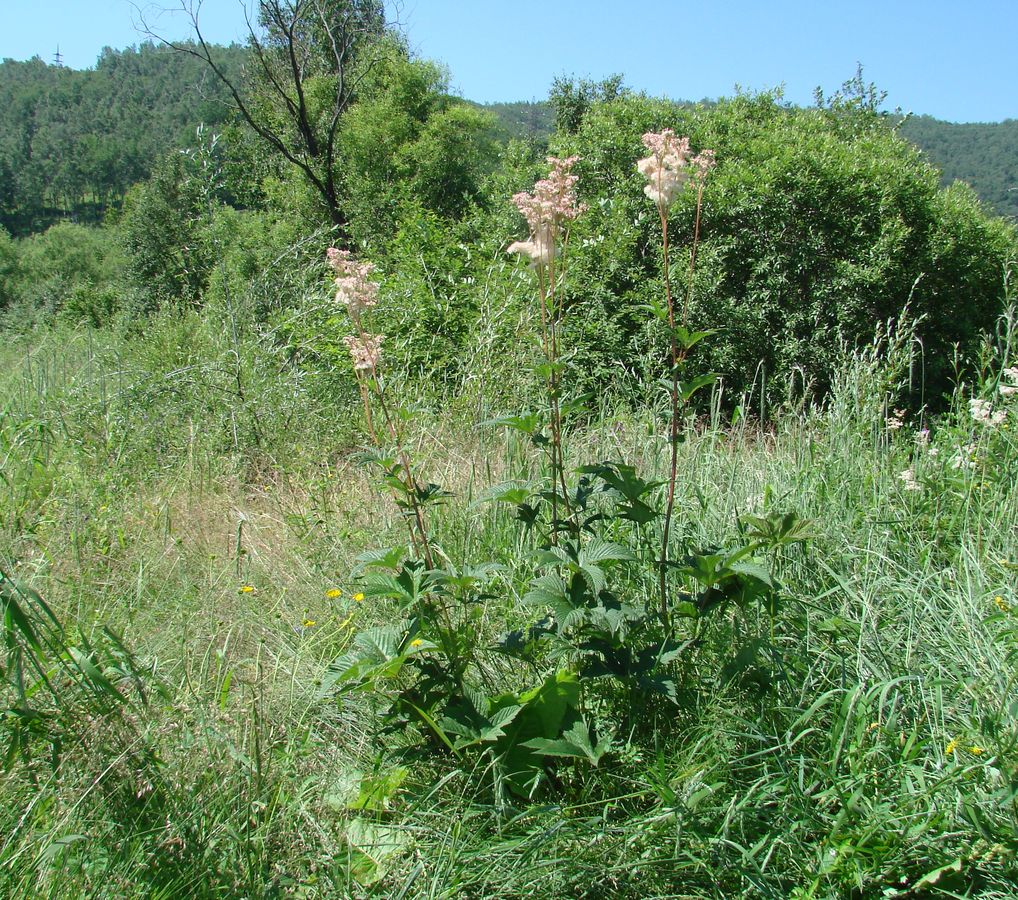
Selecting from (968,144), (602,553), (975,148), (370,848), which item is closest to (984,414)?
(602,553)

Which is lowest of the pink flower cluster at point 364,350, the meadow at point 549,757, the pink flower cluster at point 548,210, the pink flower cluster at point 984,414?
the meadow at point 549,757

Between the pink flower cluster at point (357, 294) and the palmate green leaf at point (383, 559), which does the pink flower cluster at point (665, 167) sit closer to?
the pink flower cluster at point (357, 294)

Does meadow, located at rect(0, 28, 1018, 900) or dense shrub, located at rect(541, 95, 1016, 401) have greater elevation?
dense shrub, located at rect(541, 95, 1016, 401)

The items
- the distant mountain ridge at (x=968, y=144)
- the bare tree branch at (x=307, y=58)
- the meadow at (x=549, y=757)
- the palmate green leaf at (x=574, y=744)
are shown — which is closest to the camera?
the meadow at (x=549, y=757)

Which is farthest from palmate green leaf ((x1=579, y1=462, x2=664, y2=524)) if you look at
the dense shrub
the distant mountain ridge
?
the distant mountain ridge

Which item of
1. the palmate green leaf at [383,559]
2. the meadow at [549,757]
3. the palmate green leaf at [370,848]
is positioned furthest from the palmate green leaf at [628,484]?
the palmate green leaf at [370,848]

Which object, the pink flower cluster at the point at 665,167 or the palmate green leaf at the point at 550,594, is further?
the pink flower cluster at the point at 665,167

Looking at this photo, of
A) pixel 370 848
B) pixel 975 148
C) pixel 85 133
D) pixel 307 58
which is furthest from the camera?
pixel 85 133

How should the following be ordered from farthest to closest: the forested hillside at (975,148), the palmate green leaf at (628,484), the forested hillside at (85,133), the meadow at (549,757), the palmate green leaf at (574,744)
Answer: the forested hillside at (85,133), the forested hillside at (975,148), the palmate green leaf at (628,484), the palmate green leaf at (574,744), the meadow at (549,757)

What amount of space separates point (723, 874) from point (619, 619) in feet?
1.96

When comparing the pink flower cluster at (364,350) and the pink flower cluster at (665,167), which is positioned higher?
the pink flower cluster at (665,167)

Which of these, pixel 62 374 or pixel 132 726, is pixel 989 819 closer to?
pixel 132 726

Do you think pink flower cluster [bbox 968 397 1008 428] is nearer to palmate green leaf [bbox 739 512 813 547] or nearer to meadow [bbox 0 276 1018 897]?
meadow [bbox 0 276 1018 897]

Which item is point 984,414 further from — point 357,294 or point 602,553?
point 357,294
